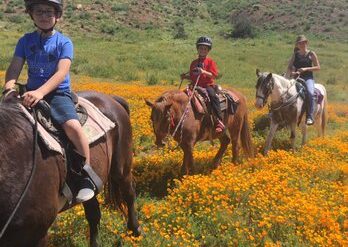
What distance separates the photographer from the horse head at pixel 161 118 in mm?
7491

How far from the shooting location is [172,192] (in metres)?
7.49

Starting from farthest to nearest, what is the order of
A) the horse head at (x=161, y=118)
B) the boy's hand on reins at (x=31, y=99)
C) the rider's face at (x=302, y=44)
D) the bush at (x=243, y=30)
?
1. the bush at (x=243, y=30)
2. the rider's face at (x=302, y=44)
3. the horse head at (x=161, y=118)
4. the boy's hand on reins at (x=31, y=99)

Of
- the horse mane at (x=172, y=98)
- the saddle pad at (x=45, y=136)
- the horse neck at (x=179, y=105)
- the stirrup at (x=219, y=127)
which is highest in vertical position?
the saddle pad at (x=45, y=136)

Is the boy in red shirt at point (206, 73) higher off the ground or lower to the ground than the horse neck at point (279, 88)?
higher

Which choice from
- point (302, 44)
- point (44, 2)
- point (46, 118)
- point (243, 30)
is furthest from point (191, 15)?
point (46, 118)

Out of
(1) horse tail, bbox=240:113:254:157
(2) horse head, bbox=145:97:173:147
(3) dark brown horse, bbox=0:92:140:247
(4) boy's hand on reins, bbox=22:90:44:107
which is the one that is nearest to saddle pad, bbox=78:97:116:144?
(3) dark brown horse, bbox=0:92:140:247

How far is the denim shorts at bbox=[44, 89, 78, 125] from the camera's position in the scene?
13.6ft

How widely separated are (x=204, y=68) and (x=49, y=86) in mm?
5059

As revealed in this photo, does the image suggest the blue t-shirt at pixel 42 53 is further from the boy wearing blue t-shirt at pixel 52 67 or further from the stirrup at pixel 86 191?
the stirrup at pixel 86 191

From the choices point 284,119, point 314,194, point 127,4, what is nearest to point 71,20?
point 127,4

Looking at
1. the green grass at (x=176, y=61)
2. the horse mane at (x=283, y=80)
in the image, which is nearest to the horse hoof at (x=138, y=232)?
the horse mane at (x=283, y=80)

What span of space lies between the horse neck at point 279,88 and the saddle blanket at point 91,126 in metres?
6.66

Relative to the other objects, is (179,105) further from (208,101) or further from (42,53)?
(42,53)

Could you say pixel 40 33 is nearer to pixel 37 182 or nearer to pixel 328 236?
pixel 37 182
